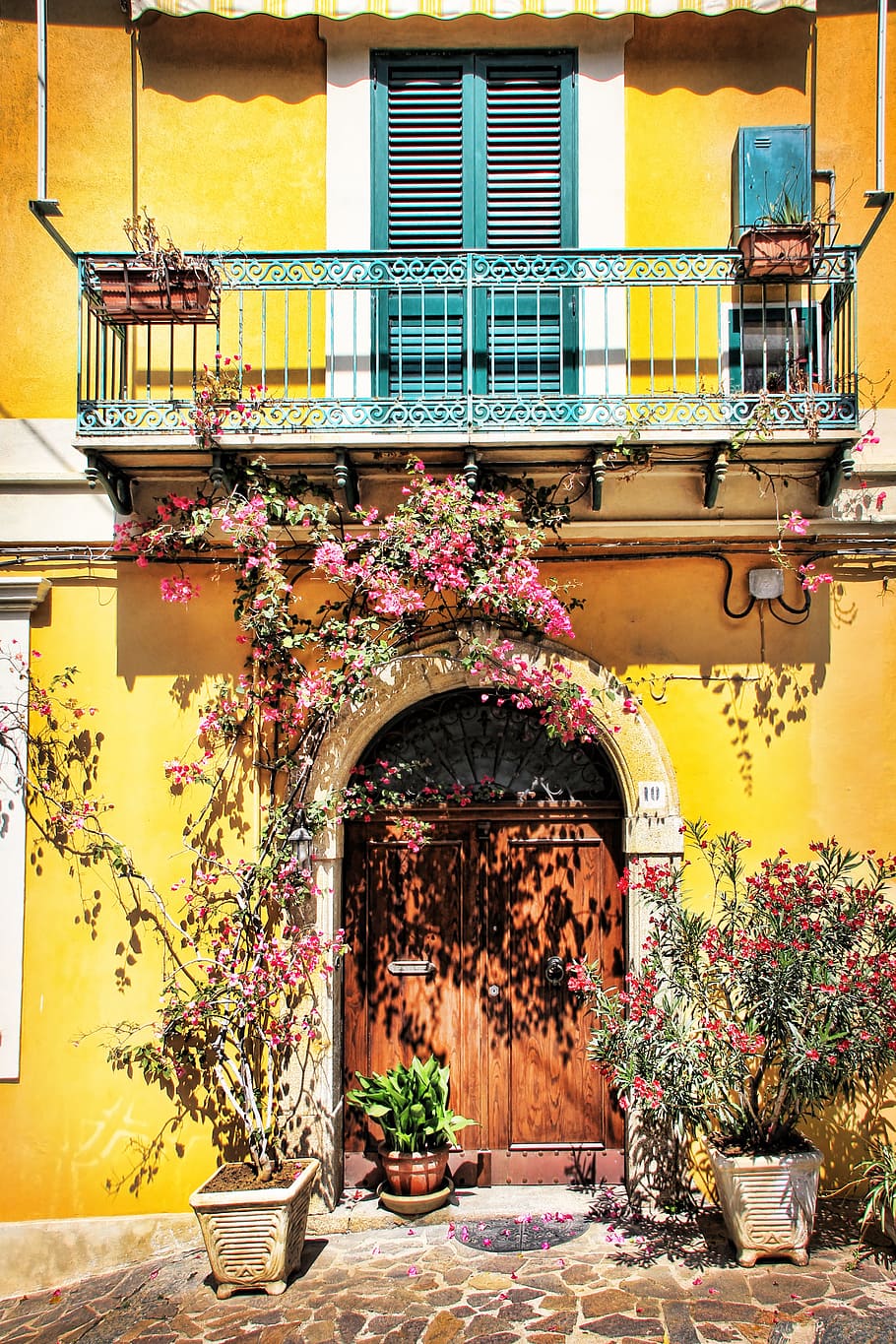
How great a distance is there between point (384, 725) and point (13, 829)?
2267 mm

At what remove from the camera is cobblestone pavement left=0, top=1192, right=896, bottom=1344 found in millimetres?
5070

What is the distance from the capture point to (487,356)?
259 inches

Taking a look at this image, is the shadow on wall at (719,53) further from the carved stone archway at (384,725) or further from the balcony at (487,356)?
the carved stone archway at (384,725)

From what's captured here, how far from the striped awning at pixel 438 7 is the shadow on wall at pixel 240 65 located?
Result: 0.46 m

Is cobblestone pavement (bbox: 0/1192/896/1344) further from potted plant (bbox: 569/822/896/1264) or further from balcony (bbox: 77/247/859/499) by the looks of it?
balcony (bbox: 77/247/859/499)

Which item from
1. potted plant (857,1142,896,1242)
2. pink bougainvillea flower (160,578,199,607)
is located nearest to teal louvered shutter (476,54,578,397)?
pink bougainvillea flower (160,578,199,607)

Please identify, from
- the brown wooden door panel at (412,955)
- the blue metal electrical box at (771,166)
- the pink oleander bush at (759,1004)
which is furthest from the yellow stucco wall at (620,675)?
the blue metal electrical box at (771,166)

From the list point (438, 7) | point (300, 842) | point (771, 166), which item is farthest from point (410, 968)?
point (438, 7)

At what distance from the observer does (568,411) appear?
6199 millimetres

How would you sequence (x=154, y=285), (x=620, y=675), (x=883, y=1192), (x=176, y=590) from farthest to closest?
1. (x=620, y=675)
2. (x=176, y=590)
3. (x=154, y=285)
4. (x=883, y=1192)

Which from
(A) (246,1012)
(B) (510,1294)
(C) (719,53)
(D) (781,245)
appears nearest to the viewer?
(B) (510,1294)

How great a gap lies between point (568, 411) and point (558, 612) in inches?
45.9

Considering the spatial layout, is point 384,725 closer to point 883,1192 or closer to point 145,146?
point 883,1192

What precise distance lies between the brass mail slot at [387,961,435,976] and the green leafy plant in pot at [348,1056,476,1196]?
22.5 inches
